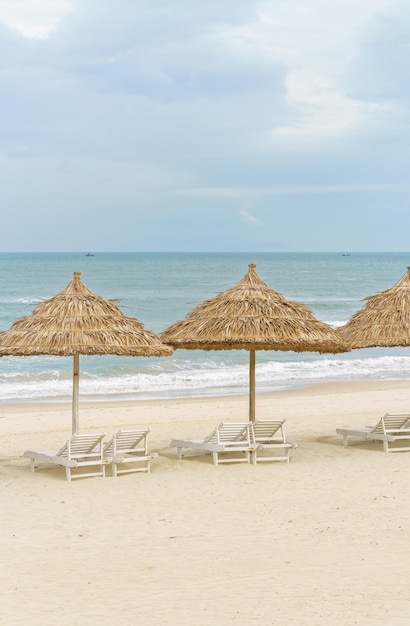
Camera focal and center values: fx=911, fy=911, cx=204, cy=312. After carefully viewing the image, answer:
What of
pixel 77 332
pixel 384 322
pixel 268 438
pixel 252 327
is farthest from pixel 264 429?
pixel 77 332

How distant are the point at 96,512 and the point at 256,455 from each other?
126 inches

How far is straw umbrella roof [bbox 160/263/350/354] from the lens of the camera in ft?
37.0

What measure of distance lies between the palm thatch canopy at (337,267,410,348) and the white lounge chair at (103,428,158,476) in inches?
127

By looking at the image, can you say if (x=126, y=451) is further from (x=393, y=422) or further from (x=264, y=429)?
(x=393, y=422)

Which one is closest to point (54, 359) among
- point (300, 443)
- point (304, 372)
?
point (304, 372)

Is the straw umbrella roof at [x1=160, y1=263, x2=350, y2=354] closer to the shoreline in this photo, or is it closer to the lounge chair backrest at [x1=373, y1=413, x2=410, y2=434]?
the lounge chair backrest at [x1=373, y1=413, x2=410, y2=434]

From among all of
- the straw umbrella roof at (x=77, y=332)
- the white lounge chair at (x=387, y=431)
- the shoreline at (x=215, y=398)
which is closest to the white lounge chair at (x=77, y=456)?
the straw umbrella roof at (x=77, y=332)

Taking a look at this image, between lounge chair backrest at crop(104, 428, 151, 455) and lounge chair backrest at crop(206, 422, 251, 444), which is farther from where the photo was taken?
lounge chair backrest at crop(206, 422, 251, 444)

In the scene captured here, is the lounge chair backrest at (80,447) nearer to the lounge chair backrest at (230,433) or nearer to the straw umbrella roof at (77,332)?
the straw umbrella roof at (77,332)

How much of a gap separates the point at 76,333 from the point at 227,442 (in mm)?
2365

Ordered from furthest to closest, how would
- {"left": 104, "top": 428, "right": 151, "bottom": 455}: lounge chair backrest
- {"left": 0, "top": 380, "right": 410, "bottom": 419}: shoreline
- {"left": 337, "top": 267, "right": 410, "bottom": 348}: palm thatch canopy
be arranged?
{"left": 0, "top": 380, "right": 410, "bottom": 419}: shoreline → {"left": 337, "top": 267, "right": 410, "bottom": 348}: palm thatch canopy → {"left": 104, "top": 428, "right": 151, "bottom": 455}: lounge chair backrest

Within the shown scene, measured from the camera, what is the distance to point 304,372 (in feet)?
82.3

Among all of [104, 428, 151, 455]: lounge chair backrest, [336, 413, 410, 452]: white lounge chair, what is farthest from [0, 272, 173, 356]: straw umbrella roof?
[336, 413, 410, 452]: white lounge chair

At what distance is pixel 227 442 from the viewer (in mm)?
11398
